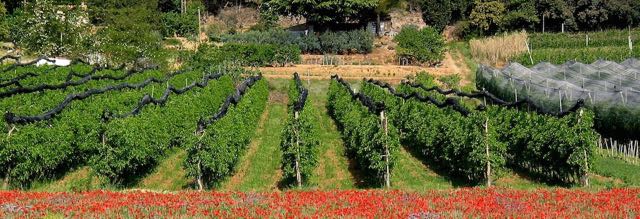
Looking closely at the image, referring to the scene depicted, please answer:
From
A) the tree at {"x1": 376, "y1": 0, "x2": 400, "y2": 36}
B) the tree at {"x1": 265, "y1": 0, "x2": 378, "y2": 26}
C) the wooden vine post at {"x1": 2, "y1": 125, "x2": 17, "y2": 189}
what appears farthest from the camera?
the tree at {"x1": 376, "y1": 0, "x2": 400, "y2": 36}

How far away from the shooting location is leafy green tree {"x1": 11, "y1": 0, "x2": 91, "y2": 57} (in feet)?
184

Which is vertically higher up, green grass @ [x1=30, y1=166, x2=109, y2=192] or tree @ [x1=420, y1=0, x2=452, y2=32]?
tree @ [x1=420, y1=0, x2=452, y2=32]

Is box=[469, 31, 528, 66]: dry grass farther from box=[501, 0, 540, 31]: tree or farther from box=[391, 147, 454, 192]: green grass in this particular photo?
box=[391, 147, 454, 192]: green grass

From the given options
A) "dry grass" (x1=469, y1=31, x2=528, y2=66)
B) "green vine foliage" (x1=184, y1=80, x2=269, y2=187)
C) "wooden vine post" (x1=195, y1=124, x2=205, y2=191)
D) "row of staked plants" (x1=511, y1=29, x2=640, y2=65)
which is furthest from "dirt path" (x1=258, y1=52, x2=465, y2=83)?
"wooden vine post" (x1=195, y1=124, x2=205, y2=191)

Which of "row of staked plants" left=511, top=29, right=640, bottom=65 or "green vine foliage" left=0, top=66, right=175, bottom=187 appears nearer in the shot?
"green vine foliage" left=0, top=66, right=175, bottom=187

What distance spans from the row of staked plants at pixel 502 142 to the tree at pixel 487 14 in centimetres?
5202

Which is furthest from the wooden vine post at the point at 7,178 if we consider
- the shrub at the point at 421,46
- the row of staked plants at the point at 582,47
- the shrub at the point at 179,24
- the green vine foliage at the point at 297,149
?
the shrub at the point at 179,24

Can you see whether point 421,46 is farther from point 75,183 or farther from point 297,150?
point 75,183

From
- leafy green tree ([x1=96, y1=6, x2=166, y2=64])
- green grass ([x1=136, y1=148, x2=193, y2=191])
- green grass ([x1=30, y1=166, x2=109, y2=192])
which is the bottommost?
green grass ([x1=136, y1=148, x2=193, y2=191])

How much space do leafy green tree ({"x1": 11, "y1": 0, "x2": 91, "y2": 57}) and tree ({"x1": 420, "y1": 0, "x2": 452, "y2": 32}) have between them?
1693 inches

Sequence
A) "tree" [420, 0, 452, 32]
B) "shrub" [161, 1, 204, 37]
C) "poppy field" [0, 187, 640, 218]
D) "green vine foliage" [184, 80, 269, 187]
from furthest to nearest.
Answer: "shrub" [161, 1, 204, 37]
"tree" [420, 0, 452, 32]
"green vine foliage" [184, 80, 269, 187]
"poppy field" [0, 187, 640, 218]

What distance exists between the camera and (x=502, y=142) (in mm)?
23531

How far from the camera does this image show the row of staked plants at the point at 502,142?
20922mm

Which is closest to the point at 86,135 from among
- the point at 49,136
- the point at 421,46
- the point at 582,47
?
the point at 49,136
